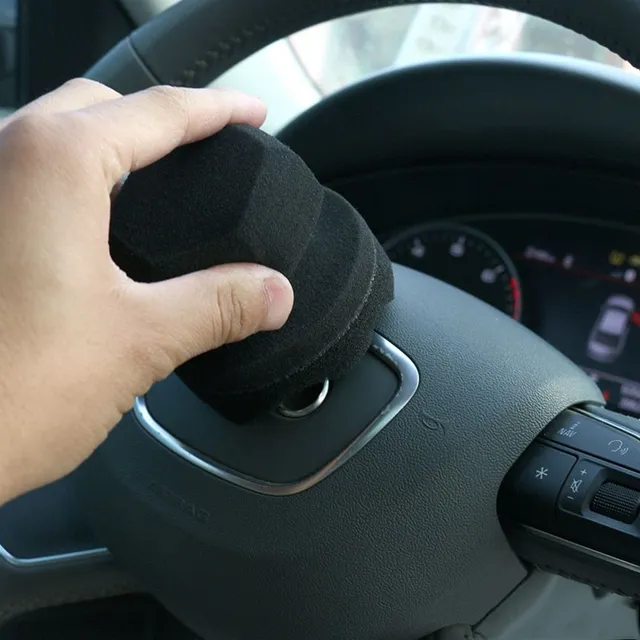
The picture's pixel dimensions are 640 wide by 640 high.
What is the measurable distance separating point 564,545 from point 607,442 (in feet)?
0.23

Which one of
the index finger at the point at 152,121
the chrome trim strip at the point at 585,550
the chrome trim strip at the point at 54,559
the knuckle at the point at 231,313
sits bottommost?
the chrome trim strip at the point at 54,559

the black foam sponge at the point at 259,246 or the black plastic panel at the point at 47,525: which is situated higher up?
the black foam sponge at the point at 259,246

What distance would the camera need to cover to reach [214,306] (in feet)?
1.54

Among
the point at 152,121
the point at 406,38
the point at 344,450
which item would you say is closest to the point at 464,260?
the point at 406,38

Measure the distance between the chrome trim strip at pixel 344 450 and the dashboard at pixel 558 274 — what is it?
0.33 metres

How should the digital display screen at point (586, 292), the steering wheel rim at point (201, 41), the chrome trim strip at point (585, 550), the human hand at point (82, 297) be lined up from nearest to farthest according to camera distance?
1. the human hand at point (82, 297)
2. the chrome trim strip at point (585, 550)
3. the steering wheel rim at point (201, 41)
4. the digital display screen at point (586, 292)

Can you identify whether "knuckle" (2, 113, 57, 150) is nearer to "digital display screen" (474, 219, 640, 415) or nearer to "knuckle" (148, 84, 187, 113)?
"knuckle" (148, 84, 187, 113)

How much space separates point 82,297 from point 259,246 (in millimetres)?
105

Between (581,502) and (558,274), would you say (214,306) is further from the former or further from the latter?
(558,274)

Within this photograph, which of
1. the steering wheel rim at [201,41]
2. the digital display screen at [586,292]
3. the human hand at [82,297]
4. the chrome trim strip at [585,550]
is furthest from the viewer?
the digital display screen at [586,292]

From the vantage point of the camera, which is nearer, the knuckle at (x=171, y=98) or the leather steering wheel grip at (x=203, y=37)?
the knuckle at (x=171, y=98)

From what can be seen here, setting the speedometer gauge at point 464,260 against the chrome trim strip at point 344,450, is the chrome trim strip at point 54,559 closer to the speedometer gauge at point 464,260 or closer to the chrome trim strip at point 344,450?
the chrome trim strip at point 344,450

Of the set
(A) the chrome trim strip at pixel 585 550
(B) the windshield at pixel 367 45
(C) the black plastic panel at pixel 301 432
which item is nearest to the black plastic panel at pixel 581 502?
(A) the chrome trim strip at pixel 585 550

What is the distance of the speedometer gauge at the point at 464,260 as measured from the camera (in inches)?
35.7
